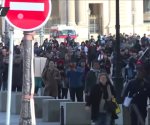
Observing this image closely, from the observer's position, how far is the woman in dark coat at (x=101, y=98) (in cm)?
1556

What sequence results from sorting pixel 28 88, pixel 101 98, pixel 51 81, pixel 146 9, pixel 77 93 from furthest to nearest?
1. pixel 146 9
2. pixel 77 93
3. pixel 51 81
4. pixel 101 98
5. pixel 28 88

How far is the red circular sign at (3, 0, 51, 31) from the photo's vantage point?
10.4 meters

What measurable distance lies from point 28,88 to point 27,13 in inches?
46.1

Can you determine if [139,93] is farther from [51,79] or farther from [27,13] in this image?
[51,79]

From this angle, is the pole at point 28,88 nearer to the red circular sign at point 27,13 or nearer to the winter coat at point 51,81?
the red circular sign at point 27,13

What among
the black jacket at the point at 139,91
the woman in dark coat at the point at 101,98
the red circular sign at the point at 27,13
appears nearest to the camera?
the red circular sign at the point at 27,13

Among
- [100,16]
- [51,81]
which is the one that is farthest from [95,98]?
[100,16]

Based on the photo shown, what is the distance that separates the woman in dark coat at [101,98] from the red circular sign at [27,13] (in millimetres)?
5161

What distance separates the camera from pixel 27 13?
34.4 ft

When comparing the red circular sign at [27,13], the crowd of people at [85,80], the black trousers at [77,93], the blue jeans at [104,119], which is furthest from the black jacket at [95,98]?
the black trousers at [77,93]

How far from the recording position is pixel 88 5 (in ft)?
294

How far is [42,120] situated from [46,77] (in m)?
2.61

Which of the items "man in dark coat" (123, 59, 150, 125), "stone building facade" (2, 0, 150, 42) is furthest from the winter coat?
"stone building facade" (2, 0, 150, 42)

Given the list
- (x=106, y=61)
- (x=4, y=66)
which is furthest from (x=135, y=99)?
(x=106, y=61)
